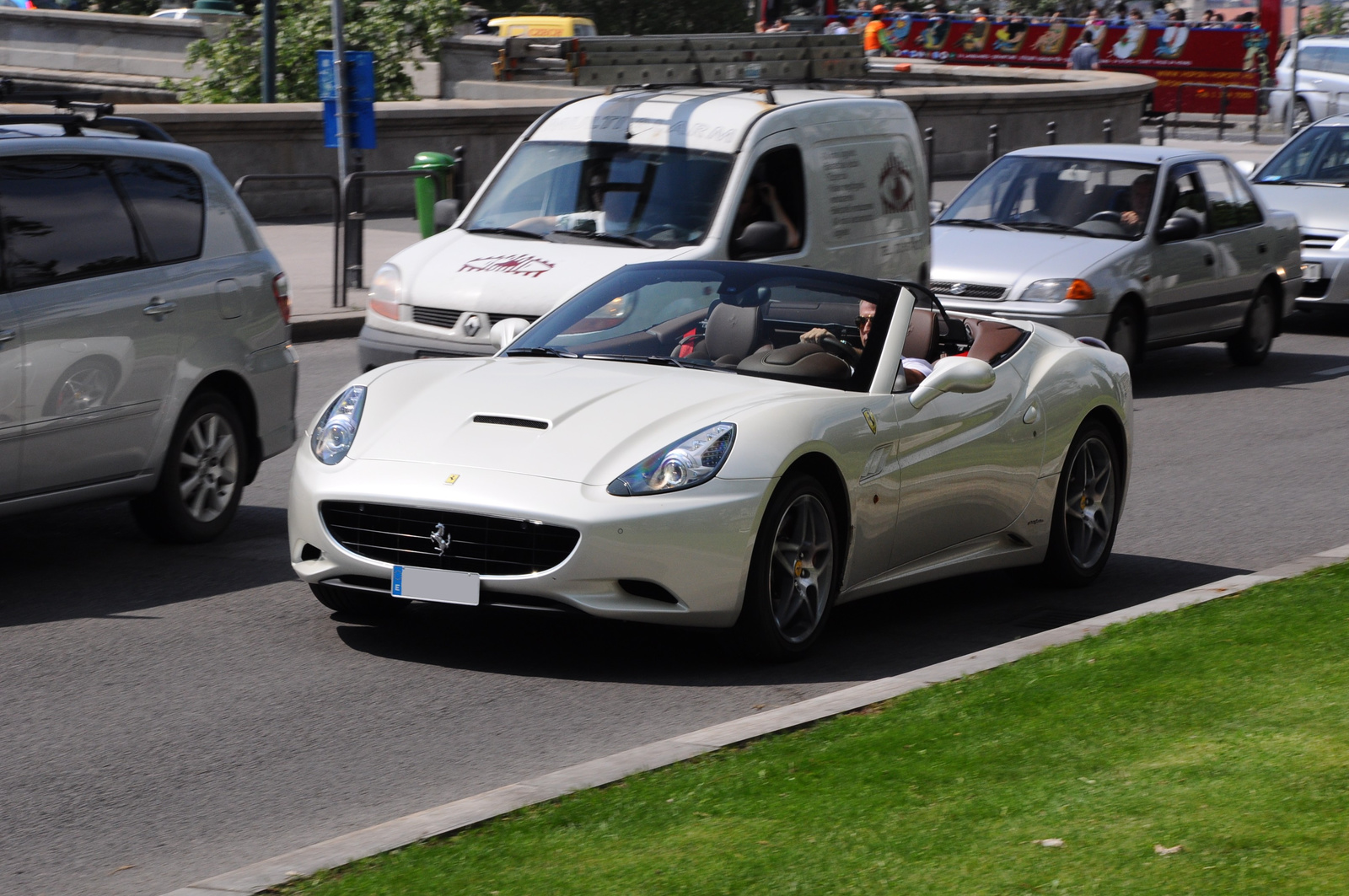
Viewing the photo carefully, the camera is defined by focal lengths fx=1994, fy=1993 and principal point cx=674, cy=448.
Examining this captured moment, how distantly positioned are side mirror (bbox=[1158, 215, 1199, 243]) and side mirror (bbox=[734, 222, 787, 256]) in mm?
4160

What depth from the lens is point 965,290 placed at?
575 inches

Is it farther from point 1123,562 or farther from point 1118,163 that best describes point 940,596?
point 1118,163

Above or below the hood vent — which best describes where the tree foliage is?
above

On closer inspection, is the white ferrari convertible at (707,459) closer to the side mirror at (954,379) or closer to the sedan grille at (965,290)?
the side mirror at (954,379)

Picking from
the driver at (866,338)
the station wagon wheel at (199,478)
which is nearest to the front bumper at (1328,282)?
the driver at (866,338)

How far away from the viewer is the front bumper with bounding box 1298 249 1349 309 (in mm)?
18281

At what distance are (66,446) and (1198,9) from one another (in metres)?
104

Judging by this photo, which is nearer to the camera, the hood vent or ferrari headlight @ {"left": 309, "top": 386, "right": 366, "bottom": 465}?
the hood vent

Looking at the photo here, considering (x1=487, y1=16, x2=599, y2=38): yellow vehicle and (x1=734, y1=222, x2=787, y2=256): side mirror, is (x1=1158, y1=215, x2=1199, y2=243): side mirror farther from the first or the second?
(x1=487, y1=16, x2=599, y2=38): yellow vehicle

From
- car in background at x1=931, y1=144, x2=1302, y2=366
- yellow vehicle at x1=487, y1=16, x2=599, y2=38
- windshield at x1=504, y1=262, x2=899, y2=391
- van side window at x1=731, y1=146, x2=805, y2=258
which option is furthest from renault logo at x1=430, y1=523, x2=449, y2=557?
yellow vehicle at x1=487, y1=16, x2=599, y2=38

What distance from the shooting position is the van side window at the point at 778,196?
12.5 metres

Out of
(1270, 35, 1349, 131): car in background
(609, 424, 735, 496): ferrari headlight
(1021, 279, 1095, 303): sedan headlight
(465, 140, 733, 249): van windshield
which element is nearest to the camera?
(609, 424, 735, 496): ferrari headlight

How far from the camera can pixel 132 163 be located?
862 centimetres

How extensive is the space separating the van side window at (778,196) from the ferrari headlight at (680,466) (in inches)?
229
